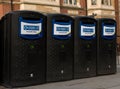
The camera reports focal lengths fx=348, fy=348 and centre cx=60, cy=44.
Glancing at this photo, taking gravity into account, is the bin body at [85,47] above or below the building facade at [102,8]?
below

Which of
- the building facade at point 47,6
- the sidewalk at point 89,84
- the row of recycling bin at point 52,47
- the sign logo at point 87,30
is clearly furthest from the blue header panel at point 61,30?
the building facade at point 47,6

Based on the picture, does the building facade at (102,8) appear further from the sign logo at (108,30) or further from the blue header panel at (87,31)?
the blue header panel at (87,31)

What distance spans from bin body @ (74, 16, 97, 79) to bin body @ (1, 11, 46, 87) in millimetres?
1603

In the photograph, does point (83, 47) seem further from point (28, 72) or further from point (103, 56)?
point (28, 72)

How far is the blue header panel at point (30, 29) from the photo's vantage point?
10.6 meters

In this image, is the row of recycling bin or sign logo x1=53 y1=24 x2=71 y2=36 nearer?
the row of recycling bin

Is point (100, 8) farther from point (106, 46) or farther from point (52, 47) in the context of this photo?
point (52, 47)

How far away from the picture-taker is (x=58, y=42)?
1162cm

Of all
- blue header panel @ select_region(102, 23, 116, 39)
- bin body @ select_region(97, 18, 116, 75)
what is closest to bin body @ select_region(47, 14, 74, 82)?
bin body @ select_region(97, 18, 116, 75)

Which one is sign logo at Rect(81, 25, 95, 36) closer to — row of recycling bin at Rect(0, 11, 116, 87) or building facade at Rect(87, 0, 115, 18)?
row of recycling bin at Rect(0, 11, 116, 87)

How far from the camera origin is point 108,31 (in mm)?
13461

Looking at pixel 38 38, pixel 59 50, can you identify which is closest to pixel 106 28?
pixel 59 50

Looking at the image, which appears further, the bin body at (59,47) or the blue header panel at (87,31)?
the blue header panel at (87,31)

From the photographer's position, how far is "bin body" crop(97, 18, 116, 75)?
13312 mm
